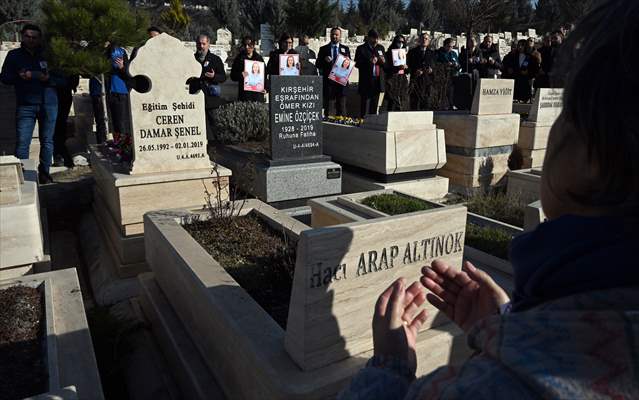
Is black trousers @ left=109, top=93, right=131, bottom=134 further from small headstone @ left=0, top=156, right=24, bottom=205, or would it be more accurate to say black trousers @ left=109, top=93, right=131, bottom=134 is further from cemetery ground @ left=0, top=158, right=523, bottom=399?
small headstone @ left=0, top=156, right=24, bottom=205

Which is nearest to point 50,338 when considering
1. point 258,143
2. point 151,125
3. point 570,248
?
point 570,248

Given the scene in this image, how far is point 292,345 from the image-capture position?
231cm

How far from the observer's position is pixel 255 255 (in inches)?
149

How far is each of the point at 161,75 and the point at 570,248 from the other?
489 centimetres

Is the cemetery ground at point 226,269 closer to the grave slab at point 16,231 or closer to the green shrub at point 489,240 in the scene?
the green shrub at point 489,240

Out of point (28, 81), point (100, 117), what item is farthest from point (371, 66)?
point (28, 81)

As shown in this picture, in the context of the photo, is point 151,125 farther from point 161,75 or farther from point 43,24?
point 43,24

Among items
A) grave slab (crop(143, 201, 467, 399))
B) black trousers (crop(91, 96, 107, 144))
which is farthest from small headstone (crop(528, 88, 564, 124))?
black trousers (crop(91, 96, 107, 144))

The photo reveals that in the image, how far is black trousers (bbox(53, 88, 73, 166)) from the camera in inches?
301

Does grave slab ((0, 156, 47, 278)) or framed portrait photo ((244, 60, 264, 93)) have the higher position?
framed portrait photo ((244, 60, 264, 93))

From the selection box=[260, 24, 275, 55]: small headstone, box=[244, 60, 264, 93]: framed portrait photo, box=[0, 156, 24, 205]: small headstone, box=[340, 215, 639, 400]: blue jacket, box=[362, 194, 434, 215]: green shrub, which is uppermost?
box=[260, 24, 275, 55]: small headstone

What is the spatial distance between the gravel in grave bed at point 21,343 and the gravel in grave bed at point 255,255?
1142 mm

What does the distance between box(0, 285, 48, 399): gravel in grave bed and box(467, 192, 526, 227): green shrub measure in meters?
4.21

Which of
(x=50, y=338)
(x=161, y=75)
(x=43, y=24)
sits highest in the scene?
(x=43, y=24)
